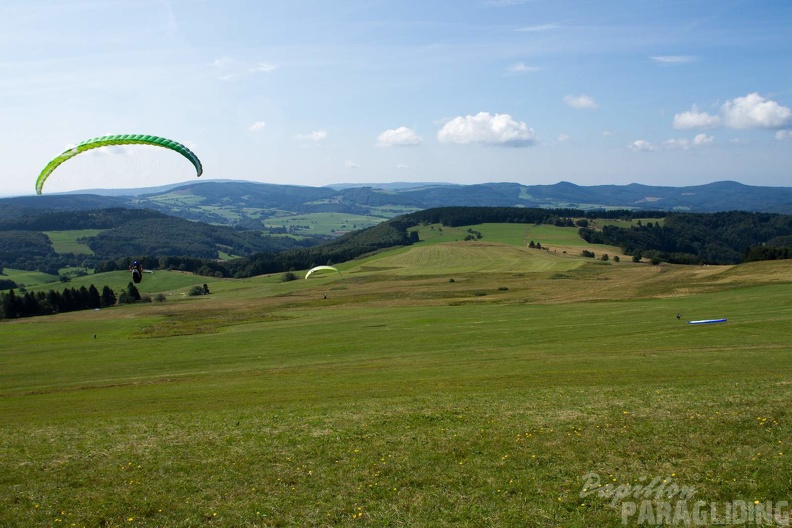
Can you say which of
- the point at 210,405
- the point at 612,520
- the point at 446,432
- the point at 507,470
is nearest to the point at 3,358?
the point at 210,405

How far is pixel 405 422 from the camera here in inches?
725

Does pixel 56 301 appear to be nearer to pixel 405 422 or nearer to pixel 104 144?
pixel 104 144

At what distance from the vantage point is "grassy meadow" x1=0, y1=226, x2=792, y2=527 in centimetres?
1271

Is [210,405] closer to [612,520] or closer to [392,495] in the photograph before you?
[392,495]

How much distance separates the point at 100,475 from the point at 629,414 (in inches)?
624

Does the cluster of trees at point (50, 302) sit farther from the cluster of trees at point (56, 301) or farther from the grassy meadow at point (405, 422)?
the grassy meadow at point (405, 422)

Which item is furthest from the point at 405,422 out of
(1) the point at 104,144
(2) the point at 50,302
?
(2) the point at 50,302

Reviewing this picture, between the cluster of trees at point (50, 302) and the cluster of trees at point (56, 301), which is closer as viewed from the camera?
the cluster of trees at point (50, 302)

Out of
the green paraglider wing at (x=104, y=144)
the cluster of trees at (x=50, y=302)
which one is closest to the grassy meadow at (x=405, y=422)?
the green paraglider wing at (x=104, y=144)

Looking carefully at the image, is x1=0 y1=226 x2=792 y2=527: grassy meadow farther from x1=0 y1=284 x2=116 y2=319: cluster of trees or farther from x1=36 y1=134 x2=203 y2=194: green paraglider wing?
x1=0 y1=284 x2=116 y2=319: cluster of trees

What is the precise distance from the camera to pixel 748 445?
1441cm

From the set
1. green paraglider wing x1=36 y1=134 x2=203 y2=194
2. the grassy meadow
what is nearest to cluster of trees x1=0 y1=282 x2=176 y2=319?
the grassy meadow

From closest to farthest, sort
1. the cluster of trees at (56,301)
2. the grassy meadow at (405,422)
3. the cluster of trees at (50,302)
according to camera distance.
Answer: the grassy meadow at (405,422) → the cluster of trees at (50,302) → the cluster of trees at (56,301)

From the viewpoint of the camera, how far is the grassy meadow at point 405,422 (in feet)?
41.7
